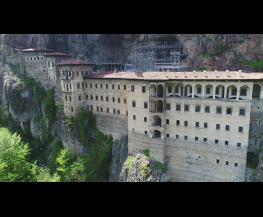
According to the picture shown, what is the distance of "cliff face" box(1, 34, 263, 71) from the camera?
108 feet

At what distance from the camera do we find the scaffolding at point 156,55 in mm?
37812

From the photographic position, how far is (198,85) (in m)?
26.1

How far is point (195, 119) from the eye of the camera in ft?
87.2

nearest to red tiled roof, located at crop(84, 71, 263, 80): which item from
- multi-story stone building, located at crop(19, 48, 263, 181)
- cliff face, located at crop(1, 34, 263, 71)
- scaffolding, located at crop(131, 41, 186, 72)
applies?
multi-story stone building, located at crop(19, 48, 263, 181)

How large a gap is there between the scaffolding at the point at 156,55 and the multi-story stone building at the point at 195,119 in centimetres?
901

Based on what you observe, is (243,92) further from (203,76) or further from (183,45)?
(183,45)

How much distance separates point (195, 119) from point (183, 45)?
1827cm

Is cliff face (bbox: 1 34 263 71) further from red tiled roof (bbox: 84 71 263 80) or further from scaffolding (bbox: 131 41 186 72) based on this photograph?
red tiled roof (bbox: 84 71 263 80)

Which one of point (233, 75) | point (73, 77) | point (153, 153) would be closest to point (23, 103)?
point (73, 77)

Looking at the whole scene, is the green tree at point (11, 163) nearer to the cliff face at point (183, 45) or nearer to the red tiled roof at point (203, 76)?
the red tiled roof at point (203, 76)

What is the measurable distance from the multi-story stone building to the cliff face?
1011 cm

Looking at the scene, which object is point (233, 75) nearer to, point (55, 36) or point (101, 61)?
point (101, 61)

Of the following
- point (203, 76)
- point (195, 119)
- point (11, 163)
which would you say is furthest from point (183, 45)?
point (11, 163)


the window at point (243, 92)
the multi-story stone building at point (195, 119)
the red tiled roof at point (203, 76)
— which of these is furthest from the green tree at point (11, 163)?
the window at point (243, 92)
